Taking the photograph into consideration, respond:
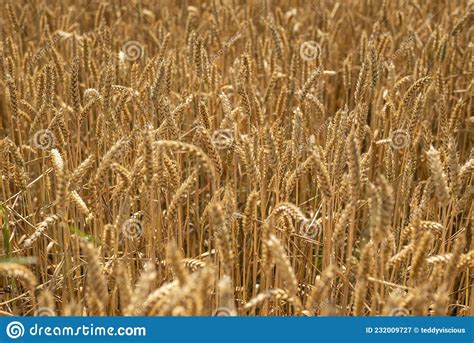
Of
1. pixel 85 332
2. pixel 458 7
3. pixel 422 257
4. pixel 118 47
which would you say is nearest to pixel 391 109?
pixel 422 257

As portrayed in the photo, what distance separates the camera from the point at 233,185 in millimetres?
2137

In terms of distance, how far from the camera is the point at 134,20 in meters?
3.74

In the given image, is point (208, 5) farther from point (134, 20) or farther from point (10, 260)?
point (10, 260)

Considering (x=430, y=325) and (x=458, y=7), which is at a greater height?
(x=458, y=7)

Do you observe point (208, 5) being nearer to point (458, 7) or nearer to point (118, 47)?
point (118, 47)

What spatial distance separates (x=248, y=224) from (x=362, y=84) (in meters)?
0.69

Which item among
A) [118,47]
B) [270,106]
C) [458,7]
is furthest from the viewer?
[458,7]

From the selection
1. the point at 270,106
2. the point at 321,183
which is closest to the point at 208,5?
the point at 270,106

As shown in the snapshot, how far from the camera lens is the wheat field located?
1.37 m

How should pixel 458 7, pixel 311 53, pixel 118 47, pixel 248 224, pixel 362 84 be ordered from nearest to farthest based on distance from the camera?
pixel 248 224
pixel 362 84
pixel 311 53
pixel 118 47
pixel 458 7

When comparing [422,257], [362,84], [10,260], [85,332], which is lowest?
[10,260]

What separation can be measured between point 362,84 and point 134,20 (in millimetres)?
2025

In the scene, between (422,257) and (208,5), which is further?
(208,5)

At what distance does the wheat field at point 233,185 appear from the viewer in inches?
53.9
